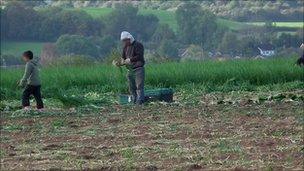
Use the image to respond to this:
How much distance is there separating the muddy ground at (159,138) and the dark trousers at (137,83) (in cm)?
98

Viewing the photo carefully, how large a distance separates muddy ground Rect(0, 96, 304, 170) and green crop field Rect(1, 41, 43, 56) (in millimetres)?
31987

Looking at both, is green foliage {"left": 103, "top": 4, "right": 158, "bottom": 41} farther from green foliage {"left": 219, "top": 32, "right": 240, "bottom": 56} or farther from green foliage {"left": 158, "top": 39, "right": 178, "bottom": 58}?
green foliage {"left": 219, "top": 32, "right": 240, "bottom": 56}

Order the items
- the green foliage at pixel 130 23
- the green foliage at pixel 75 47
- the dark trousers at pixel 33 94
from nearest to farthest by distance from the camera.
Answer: the dark trousers at pixel 33 94
the green foliage at pixel 75 47
the green foliage at pixel 130 23

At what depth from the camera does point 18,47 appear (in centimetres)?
5000

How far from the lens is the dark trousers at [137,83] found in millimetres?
17672

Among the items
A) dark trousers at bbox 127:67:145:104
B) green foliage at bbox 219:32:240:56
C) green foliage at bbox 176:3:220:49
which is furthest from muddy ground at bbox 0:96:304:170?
green foliage at bbox 176:3:220:49

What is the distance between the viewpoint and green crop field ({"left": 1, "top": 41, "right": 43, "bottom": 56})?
4825cm

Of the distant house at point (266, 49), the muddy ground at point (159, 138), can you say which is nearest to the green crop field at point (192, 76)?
the muddy ground at point (159, 138)

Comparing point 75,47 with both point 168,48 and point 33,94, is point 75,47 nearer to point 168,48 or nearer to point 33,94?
point 168,48

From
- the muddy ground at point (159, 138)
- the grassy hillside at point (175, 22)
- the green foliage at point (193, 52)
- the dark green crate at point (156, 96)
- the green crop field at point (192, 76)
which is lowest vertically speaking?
the grassy hillside at point (175, 22)

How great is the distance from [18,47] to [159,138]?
127 ft

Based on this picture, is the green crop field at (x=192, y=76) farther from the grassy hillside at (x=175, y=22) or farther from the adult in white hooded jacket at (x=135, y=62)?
the grassy hillside at (x=175, y=22)

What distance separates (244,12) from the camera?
59656 millimetres

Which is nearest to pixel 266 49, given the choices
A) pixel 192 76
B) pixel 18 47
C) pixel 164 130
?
pixel 18 47
